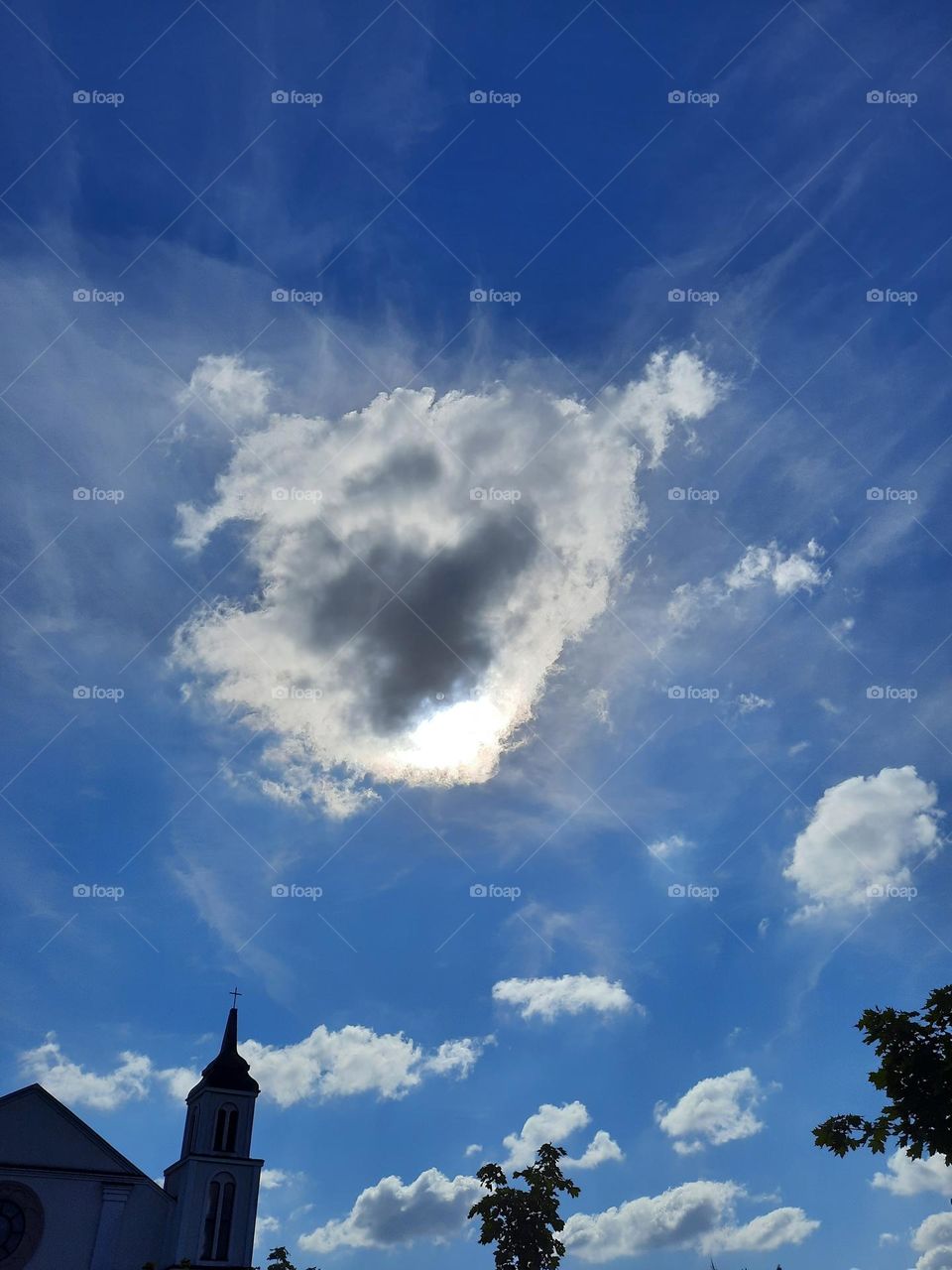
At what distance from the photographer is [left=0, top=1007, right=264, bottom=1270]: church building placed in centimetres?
3925

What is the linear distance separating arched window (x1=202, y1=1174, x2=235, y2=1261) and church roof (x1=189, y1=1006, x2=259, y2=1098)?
406cm

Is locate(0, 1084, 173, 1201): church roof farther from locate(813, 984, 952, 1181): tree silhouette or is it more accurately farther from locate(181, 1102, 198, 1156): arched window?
locate(813, 984, 952, 1181): tree silhouette

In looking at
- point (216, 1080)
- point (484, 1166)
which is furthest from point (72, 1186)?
point (484, 1166)

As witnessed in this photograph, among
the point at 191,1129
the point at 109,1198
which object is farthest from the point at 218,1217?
the point at 109,1198

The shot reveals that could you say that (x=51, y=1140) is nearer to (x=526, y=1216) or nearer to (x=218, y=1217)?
(x=218, y=1217)

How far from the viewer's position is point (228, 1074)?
4741cm

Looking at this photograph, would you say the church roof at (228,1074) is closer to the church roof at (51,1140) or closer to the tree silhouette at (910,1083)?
the church roof at (51,1140)

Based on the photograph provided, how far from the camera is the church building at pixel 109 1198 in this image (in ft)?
129

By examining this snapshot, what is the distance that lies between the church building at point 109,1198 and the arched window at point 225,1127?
1.8 inches

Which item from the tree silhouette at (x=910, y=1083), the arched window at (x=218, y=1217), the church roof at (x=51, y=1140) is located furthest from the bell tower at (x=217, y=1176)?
the tree silhouette at (x=910, y=1083)

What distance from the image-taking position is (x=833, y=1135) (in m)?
23.2

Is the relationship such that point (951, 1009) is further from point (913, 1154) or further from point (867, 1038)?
point (913, 1154)

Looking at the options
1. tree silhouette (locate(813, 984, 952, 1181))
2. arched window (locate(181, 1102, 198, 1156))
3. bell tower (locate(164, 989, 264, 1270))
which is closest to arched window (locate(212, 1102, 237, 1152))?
bell tower (locate(164, 989, 264, 1270))

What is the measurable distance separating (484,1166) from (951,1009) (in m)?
24.9
